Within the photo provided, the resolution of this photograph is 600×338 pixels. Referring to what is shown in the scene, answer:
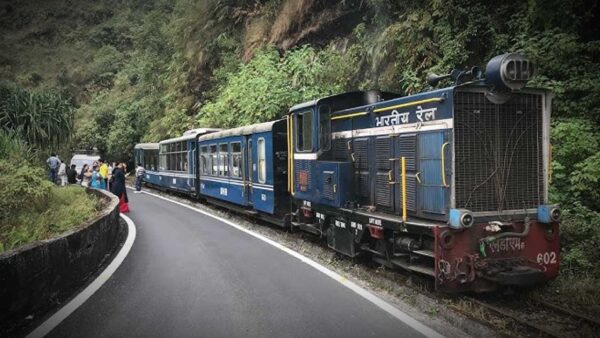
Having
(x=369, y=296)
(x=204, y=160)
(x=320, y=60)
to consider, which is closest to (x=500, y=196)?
(x=369, y=296)

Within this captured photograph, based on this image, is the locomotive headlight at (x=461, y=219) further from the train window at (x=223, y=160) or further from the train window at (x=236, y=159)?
the train window at (x=223, y=160)

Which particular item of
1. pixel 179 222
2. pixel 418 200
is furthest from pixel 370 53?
pixel 418 200

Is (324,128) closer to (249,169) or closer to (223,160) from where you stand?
(249,169)

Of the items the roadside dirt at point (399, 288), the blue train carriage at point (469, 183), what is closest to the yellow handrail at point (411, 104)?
the blue train carriage at point (469, 183)

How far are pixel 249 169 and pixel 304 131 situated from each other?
15.4ft

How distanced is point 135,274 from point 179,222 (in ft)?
21.3

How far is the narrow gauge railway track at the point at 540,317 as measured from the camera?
5498mm

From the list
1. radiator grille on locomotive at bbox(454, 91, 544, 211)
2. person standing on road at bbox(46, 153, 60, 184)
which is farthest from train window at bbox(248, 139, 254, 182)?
person standing on road at bbox(46, 153, 60, 184)

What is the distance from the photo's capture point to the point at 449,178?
682cm

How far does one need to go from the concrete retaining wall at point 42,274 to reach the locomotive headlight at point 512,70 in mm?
6425

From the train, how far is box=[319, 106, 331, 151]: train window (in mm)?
22

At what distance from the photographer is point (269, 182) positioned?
13297 millimetres

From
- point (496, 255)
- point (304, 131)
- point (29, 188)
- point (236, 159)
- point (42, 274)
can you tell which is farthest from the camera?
point (236, 159)

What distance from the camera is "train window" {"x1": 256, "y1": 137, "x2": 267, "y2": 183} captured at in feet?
44.7
